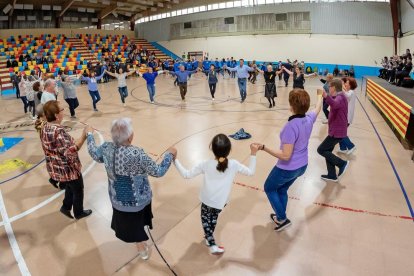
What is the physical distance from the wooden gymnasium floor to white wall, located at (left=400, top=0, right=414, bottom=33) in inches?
561

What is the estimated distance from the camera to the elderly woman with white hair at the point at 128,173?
7.93ft

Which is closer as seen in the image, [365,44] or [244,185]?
[244,185]

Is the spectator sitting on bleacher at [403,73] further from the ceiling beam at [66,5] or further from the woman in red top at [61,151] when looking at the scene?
the ceiling beam at [66,5]

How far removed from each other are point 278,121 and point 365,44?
17.5m

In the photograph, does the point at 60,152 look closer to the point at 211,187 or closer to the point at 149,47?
the point at 211,187

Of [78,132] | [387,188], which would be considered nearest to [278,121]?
[387,188]

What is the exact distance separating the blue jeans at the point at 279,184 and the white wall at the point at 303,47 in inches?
886

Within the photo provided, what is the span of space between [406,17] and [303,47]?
7.68 metres

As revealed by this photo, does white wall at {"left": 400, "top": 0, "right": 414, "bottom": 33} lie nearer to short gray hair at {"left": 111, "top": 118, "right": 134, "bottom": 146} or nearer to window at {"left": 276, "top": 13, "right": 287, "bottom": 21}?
window at {"left": 276, "top": 13, "right": 287, "bottom": 21}

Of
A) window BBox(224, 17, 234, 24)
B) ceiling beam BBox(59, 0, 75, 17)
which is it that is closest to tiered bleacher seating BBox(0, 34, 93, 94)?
ceiling beam BBox(59, 0, 75, 17)

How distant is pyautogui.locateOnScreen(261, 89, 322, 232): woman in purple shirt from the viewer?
117 inches

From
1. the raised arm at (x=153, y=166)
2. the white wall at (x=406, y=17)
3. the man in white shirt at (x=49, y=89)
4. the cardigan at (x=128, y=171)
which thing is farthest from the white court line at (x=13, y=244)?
the white wall at (x=406, y=17)

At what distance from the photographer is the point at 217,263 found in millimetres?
3098

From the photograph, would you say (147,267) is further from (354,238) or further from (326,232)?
(354,238)
